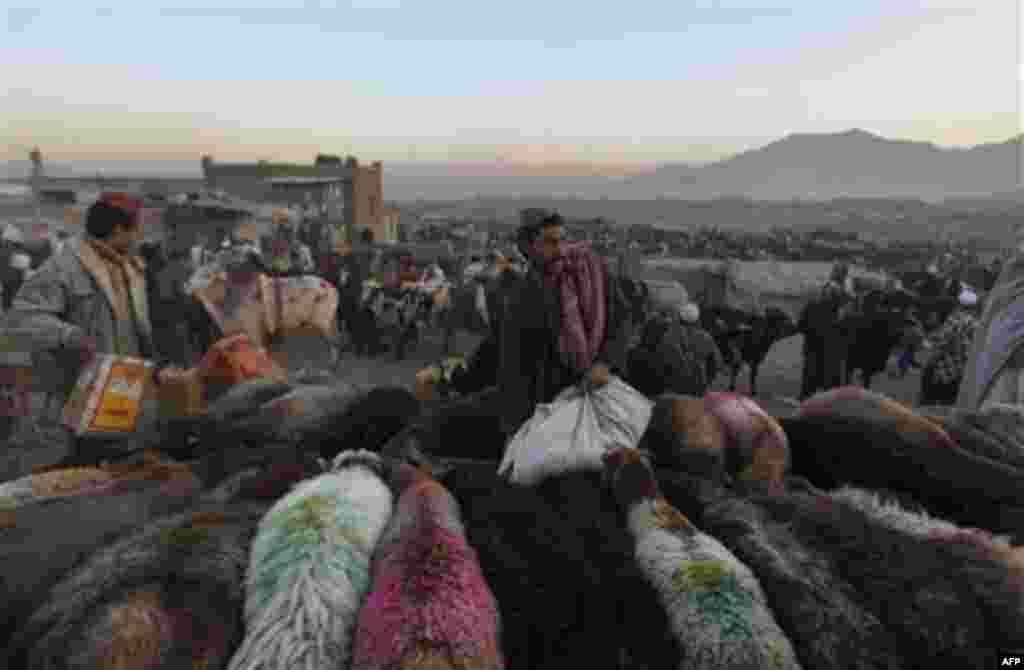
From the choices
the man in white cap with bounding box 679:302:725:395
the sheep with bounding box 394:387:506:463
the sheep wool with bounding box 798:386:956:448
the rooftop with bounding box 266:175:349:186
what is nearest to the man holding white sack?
the sheep with bounding box 394:387:506:463

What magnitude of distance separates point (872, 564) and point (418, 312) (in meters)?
11.7

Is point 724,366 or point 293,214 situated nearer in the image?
point 724,366

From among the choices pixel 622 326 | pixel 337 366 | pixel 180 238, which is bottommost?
pixel 337 366

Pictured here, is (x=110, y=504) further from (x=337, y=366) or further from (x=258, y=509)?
(x=337, y=366)

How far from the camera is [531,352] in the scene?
2.88 meters

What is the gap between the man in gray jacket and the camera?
279cm

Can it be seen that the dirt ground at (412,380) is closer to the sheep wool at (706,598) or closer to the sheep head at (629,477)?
the sheep head at (629,477)

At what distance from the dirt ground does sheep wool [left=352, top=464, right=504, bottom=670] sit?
5669mm

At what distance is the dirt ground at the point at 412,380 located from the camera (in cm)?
654

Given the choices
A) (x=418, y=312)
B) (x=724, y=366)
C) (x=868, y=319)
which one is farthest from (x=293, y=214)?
(x=868, y=319)

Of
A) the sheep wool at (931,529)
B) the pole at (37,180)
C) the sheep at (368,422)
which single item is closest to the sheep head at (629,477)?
the sheep wool at (931,529)

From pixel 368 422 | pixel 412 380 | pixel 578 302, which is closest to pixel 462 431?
pixel 368 422

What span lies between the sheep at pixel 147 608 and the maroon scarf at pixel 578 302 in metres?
1.49

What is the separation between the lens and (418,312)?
1302cm
